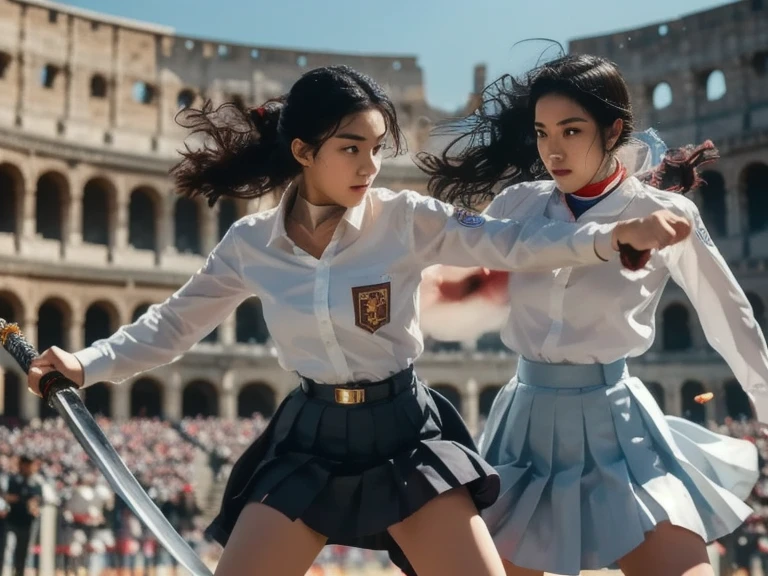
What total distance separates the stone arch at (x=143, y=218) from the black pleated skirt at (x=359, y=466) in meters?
27.7

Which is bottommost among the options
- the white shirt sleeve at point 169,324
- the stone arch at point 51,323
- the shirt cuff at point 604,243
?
the white shirt sleeve at point 169,324

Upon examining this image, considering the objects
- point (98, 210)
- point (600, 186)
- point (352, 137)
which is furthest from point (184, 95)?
point (352, 137)

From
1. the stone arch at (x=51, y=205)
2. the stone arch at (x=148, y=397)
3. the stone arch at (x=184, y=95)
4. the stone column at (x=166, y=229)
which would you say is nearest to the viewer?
the stone arch at (x=148, y=397)

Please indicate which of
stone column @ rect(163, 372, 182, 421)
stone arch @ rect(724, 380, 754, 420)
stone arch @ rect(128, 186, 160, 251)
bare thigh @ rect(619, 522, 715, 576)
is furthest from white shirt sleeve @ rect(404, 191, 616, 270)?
stone arch @ rect(128, 186, 160, 251)

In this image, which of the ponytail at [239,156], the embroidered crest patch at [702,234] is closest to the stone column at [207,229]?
the ponytail at [239,156]

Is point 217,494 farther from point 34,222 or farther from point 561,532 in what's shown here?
point 561,532

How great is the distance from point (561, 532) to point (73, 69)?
29071mm

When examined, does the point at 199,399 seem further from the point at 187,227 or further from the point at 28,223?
the point at 28,223

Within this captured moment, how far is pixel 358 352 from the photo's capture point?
255 centimetres

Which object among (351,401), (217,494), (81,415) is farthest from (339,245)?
(217,494)

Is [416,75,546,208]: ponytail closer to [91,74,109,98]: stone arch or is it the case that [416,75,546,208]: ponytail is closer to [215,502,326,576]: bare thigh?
[215,502,326,576]: bare thigh

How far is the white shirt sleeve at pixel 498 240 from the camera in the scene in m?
2.45

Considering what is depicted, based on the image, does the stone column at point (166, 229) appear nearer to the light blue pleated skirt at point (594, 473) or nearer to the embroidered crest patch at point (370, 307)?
the light blue pleated skirt at point (594, 473)

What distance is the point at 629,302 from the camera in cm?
279
